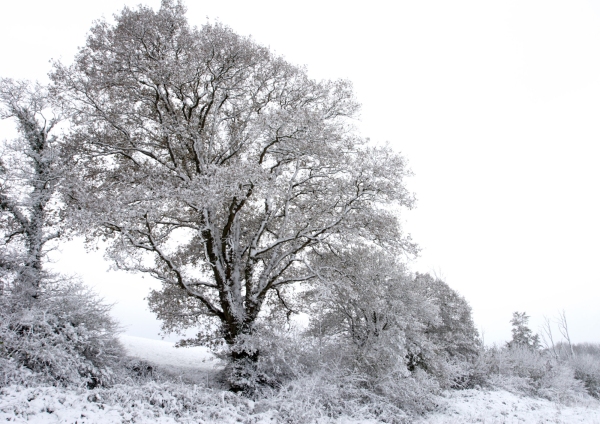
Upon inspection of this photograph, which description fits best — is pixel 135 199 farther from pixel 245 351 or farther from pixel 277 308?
pixel 277 308

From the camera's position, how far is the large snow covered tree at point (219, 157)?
12.0 m

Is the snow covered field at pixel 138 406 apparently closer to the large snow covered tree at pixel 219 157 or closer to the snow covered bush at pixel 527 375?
the large snow covered tree at pixel 219 157

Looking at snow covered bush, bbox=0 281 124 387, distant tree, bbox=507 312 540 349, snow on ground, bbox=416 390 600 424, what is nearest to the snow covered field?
snow on ground, bbox=416 390 600 424

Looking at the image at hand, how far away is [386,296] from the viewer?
16844 millimetres

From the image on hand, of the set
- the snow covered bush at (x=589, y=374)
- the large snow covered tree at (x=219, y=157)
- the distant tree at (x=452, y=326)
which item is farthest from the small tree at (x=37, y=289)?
the snow covered bush at (x=589, y=374)

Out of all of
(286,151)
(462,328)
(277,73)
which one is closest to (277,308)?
(286,151)

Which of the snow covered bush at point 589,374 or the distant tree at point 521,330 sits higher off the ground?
the distant tree at point 521,330

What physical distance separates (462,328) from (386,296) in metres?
11.9

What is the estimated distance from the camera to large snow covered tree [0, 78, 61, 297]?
1137 centimetres

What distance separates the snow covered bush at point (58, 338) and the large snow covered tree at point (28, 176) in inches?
55.9

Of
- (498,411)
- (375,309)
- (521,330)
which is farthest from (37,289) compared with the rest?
(521,330)

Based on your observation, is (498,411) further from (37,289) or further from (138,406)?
(37,289)

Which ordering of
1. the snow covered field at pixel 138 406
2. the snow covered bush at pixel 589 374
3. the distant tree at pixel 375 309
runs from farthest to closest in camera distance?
the snow covered bush at pixel 589 374
the distant tree at pixel 375 309
the snow covered field at pixel 138 406

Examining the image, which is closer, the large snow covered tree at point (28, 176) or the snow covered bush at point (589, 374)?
the large snow covered tree at point (28, 176)
